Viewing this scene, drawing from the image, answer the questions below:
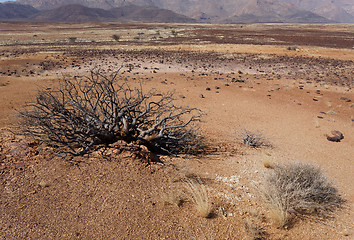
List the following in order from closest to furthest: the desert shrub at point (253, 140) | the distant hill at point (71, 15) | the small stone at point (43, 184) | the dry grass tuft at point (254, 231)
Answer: the dry grass tuft at point (254, 231) → the small stone at point (43, 184) → the desert shrub at point (253, 140) → the distant hill at point (71, 15)

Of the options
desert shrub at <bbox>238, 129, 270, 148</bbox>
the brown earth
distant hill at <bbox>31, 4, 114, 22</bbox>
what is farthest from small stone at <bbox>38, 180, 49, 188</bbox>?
distant hill at <bbox>31, 4, 114, 22</bbox>

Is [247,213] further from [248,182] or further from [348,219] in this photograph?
[348,219]

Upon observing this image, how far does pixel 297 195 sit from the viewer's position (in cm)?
363

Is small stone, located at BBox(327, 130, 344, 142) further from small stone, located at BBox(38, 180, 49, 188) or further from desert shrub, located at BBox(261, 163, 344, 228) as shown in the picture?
small stone, located at BBox(38, 180, 49, 188)

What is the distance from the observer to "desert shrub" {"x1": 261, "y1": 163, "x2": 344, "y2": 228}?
11.4ft

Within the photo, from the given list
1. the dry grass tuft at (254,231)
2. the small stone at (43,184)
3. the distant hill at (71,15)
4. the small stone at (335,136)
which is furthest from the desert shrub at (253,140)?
the distant hill at (71,15)

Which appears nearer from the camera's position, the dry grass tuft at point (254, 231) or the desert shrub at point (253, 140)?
the dry grass tuft at point (254, 231)

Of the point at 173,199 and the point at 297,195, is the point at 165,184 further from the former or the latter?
the point at 297,195

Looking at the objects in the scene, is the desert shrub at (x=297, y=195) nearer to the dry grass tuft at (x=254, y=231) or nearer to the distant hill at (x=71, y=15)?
the dry grass tuft at (x=254, y=231)

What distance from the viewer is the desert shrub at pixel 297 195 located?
3.48 m

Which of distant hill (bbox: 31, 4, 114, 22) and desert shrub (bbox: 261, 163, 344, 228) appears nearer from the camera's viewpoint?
desert shrub (bbox: 261, 163, 344, 228)

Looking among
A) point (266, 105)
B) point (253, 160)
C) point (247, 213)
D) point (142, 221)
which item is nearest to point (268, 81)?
point (266, 105)

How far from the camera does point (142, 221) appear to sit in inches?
129

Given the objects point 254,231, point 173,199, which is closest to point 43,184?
point 173,199
